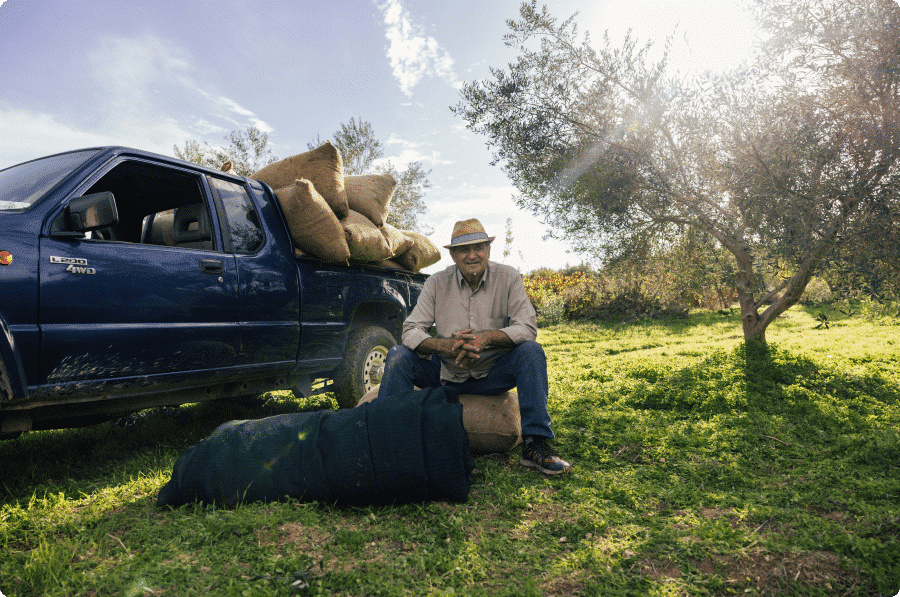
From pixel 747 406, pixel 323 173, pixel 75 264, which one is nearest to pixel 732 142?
pixel 747 406

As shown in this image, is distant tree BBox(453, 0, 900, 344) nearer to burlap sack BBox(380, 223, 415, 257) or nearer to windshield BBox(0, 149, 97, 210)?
burlap sack BBox(380, 223, 415, 257)

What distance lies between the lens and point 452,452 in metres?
2.73

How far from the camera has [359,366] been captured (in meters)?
4.82

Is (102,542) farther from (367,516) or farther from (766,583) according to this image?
(766,583)

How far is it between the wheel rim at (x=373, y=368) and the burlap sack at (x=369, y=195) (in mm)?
1369

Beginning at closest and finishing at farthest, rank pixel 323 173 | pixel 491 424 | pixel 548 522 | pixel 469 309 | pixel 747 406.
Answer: pixel 548 522 < pixel 491 424 < pixel 469 309 < pixel 323 173 < pixel 747 406

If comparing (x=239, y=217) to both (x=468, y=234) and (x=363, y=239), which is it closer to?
(x=363, y=239)

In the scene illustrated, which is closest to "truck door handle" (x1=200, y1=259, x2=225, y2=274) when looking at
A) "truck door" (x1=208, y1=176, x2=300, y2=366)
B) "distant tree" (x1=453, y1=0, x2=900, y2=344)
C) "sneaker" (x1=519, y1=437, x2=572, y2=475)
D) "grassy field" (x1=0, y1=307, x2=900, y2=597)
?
"truck door" (x1=208, y1=176, x2=300, y2=366)

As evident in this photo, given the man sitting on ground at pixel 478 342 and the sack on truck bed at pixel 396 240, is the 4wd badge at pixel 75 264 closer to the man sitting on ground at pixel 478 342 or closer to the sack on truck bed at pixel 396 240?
the man sitting on ground at pixel 478 342

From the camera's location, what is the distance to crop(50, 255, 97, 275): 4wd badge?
9.10 feet

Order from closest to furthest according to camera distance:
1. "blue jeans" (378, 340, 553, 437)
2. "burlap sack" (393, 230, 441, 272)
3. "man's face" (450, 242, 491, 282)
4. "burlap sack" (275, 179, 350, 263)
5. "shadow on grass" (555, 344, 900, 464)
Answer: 1. "blue jeans" (378, 340, 553, 437)
2. "man's face" (450, 242, 491, 282)
3. "shadow on grass" (555, 344, 900, 464)
4. "burlap sack" (275, 179, 350, 263)
5. "burlap sack" (393, 230, 441, 272)

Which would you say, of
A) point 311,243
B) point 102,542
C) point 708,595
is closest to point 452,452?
point 708,595

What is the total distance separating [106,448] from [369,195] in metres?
3.25

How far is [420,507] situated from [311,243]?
2548 mm
